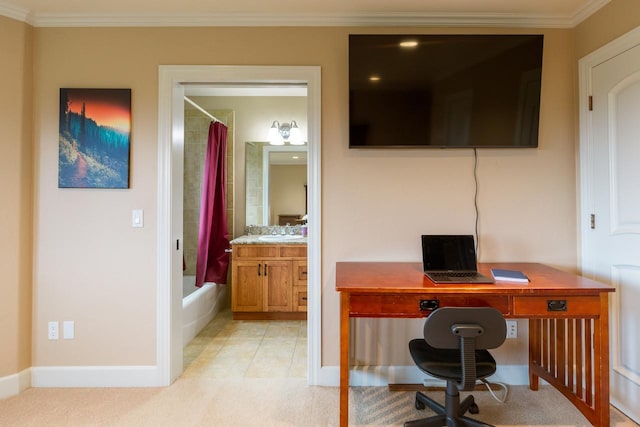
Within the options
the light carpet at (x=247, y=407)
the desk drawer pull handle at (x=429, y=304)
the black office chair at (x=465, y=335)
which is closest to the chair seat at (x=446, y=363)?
the black office chair at (x=465, y=335)

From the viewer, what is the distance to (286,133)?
3637 millimetres

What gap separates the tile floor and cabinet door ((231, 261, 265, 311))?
0.18m

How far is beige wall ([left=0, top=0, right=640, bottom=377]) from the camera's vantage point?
210 centimetres

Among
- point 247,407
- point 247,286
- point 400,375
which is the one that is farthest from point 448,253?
point 247,286

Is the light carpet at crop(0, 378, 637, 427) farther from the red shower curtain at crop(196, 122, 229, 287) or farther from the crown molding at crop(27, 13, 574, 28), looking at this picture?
the crown molding at crop(27, 13, 574, 28)

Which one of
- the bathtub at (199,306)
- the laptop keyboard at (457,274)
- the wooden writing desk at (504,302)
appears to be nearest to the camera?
the wooden writing desk at (504,302)

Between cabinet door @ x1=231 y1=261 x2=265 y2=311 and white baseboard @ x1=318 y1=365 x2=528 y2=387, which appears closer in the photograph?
white baseboard @ x1=318 y1=365 x2=528 y2=387

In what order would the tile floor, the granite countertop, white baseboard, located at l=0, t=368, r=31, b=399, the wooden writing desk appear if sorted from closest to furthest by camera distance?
the wooden writing desk, white baseboard, located at l=0, t=368, r=31, b=399, the tile floor, the granite countertop

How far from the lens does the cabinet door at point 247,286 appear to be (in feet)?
10.6

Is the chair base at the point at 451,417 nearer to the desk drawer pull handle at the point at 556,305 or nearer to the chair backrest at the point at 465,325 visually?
the chair backrest at the point at 465,325

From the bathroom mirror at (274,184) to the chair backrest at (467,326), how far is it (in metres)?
2.56

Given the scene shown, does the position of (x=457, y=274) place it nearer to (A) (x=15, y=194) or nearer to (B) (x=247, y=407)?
(B) (x=247, y=407)

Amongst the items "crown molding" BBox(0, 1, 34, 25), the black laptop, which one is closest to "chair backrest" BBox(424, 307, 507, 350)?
the black laptop

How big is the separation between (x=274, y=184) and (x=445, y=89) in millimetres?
2284
